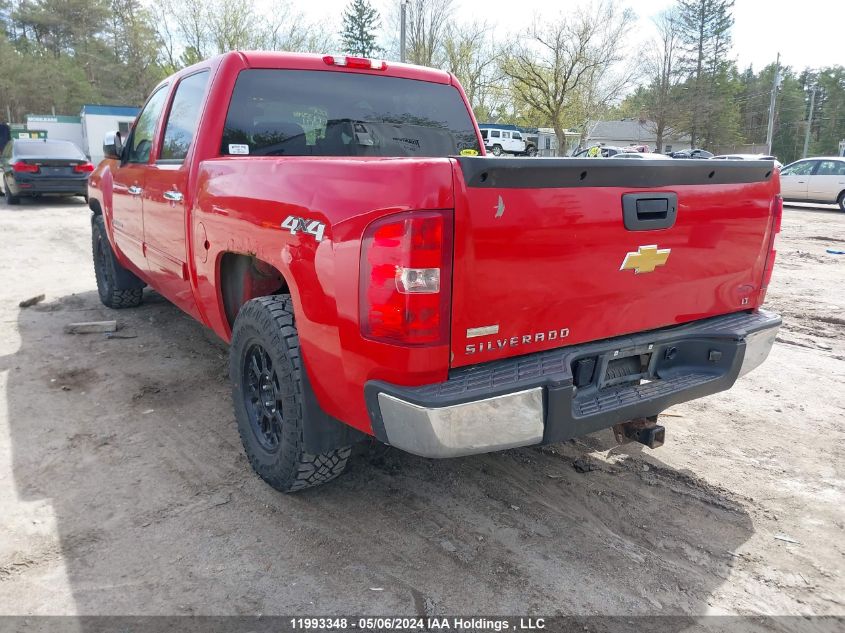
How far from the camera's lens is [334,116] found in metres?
3.80

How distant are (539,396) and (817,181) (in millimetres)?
20337

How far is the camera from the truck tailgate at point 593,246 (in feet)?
7.09

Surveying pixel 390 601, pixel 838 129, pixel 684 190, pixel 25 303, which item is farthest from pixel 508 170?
pixel 838 129

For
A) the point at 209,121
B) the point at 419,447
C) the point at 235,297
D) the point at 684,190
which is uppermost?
the point at 209,121

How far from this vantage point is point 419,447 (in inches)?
85.7

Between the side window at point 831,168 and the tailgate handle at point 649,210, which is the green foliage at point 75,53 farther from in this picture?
the tailgate handle at point 649,210

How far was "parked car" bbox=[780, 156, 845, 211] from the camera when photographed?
59.6ft

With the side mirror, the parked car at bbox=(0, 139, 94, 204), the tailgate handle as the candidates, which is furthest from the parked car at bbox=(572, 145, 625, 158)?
the parked car at bbox=(0, 139, 94, 204)

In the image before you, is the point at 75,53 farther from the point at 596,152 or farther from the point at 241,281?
the point at 241,281

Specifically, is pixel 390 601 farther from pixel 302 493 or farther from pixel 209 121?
pixel 209 121

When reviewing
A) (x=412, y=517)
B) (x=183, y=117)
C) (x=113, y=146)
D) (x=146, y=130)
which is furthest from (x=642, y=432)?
(x=113, y=146)

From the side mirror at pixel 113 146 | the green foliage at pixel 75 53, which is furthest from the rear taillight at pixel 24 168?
the green foliage at pixel 75 53

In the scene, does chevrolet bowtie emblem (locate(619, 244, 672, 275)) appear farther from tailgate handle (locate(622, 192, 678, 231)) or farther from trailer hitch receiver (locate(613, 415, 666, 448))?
trailer hitch receiver (locate(613, 415, 666, 448))

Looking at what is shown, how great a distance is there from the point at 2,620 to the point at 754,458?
3579mm
